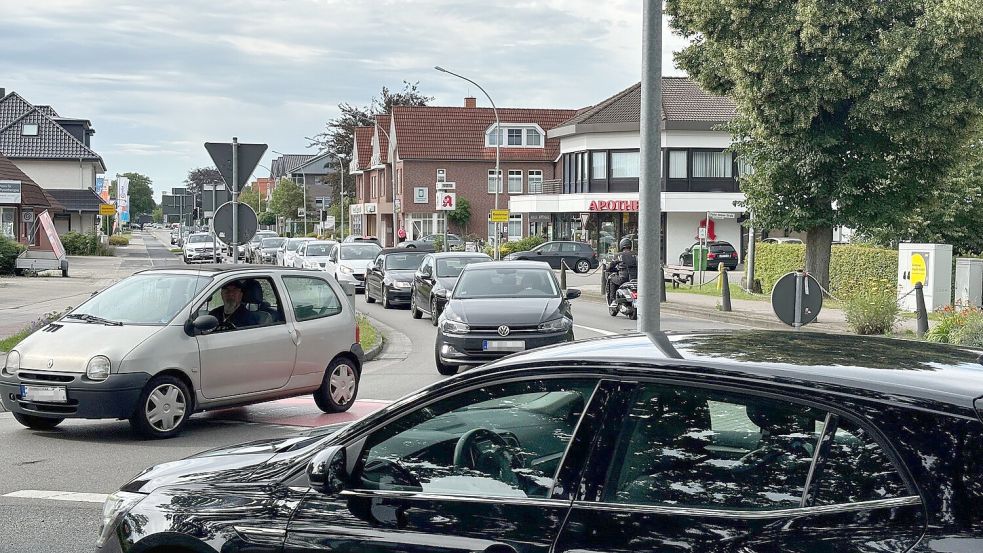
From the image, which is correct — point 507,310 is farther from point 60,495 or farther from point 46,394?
point 60,495

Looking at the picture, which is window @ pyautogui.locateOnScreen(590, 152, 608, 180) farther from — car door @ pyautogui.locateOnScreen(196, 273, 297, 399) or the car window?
car door @ pyautogui.locateOnScreen(196, 273, 297, 399)

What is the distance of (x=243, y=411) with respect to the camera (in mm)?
11781

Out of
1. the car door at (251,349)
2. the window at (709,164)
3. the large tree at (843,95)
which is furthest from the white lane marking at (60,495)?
the window at (709,164)

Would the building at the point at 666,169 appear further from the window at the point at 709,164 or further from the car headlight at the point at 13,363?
the car headlight at the point at 13,363

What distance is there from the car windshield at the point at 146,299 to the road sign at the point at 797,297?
6495 mm

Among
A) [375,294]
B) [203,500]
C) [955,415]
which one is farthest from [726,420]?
[375,294]

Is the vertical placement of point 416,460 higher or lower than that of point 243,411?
higher

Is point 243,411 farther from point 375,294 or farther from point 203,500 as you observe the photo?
point 375,294

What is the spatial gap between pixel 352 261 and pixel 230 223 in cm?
2000

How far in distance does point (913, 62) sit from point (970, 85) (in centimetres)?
160

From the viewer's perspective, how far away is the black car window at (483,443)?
137 inches

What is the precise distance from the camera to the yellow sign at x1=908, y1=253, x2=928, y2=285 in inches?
970

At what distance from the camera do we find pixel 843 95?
24.9 meters

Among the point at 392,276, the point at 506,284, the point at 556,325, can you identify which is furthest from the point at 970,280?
the point at 392,276
